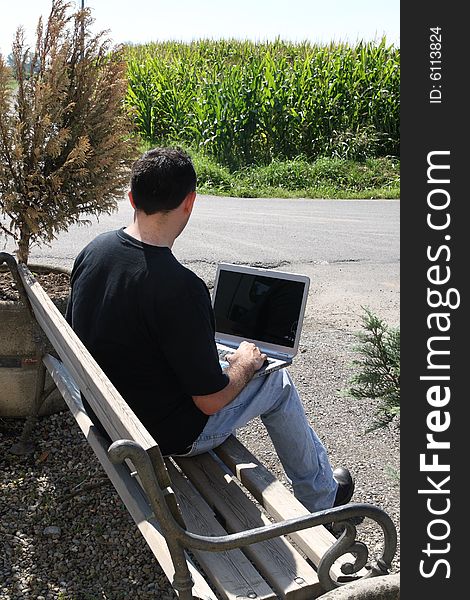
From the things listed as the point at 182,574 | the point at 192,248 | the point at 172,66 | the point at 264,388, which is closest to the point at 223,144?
the point at 172,66

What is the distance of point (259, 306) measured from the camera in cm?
372

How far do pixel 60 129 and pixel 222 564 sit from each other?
2.68 m

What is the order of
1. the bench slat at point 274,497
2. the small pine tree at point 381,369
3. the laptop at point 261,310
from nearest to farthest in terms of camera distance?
the bench slat at point 274,497, the small pine tree at point 381,369, the laptop at point 261,310

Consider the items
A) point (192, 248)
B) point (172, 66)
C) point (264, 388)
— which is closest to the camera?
point (264, 388)

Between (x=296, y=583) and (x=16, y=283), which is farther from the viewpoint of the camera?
(x=16, y=283)

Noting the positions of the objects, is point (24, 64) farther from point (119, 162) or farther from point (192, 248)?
point (192, 248)

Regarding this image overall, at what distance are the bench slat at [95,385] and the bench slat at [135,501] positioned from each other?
9.4 inches

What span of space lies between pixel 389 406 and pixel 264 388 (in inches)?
21.0

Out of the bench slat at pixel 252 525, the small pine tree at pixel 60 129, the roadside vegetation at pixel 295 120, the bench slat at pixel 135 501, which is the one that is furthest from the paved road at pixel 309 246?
the bench slat at pixel 252 525

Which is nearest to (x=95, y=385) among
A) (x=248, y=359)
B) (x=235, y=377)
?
(x=235, y=377)

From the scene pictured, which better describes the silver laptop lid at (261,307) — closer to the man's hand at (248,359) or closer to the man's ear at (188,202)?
the man's hand at (248,359)

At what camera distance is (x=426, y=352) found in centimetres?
207

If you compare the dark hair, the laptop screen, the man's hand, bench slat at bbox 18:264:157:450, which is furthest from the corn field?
the dark hair

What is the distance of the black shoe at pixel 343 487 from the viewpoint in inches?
148
